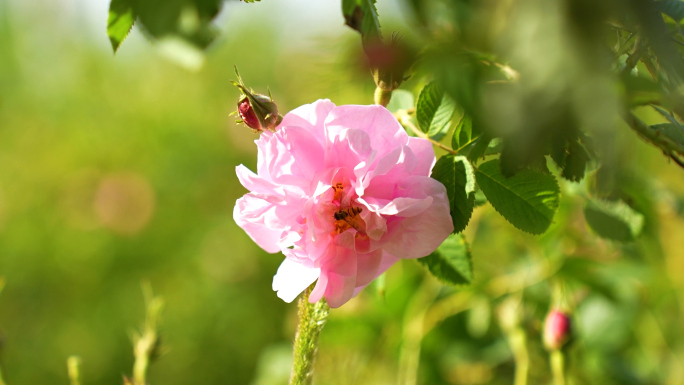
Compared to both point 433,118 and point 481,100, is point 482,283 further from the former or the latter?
point 481,100

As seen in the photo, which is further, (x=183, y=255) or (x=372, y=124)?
(x=183, y=255)

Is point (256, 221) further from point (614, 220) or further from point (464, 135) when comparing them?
point (614, 220)

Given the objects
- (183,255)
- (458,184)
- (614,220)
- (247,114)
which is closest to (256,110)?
(247,114)

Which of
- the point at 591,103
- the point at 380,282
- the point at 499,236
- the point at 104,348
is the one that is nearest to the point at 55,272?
the point at 104,348

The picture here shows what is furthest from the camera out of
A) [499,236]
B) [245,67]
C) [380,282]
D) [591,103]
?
[245,67]

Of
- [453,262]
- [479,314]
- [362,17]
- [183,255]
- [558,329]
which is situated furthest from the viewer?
[183,255]

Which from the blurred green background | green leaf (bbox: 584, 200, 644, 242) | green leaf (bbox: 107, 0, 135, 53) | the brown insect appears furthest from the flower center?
the blurred green background

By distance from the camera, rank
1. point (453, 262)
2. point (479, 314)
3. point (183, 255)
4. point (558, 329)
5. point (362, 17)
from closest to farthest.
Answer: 1. point (362, 17)
2. point (453, 262)
3. point (558, 329)
4. point (479, 314)
5. point (183, 255)
